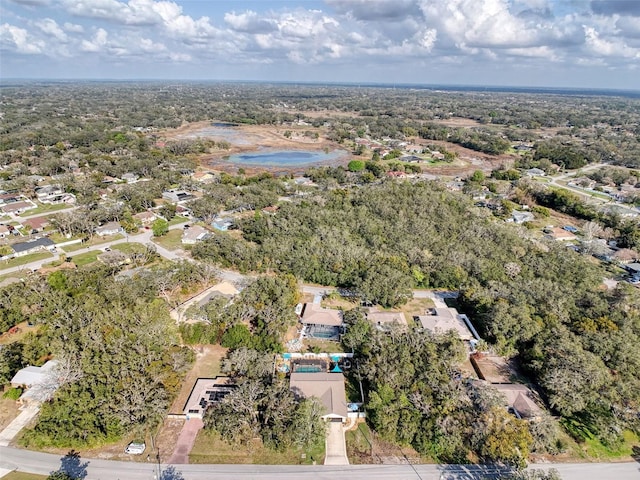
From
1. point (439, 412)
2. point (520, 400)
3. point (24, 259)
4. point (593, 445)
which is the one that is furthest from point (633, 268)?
point (24, 259)

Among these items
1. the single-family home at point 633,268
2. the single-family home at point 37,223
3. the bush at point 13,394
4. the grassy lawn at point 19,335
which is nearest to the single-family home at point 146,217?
the single-family home at point 37,223

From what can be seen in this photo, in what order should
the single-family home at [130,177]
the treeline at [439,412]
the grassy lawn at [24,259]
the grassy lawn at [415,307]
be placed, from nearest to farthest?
1. the treeline at [439,412]
2. the grassy lawn at [415,307]
3. the grassy lawn at [24,259]
4. the single-family home at [130,177]

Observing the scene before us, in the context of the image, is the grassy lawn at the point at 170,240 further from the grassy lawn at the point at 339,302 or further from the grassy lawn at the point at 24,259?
the grassy lawn at the point at 339,302

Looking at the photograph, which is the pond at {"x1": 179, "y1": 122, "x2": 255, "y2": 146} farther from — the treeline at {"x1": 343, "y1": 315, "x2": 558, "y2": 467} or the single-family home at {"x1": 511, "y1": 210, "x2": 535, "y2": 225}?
the treeline at {"x1": 343, "y1": 315, "x2": 558, "y2": 467}

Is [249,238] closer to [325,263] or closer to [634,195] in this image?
[325,263]

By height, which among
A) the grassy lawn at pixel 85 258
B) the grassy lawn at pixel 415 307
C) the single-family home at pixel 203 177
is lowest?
the grassy lawn at pixel 415 307

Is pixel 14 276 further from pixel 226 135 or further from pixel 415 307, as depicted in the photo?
pixel 226 135

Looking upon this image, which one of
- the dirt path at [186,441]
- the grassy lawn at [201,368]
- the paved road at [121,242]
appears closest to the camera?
the dirt path at [186,441]
